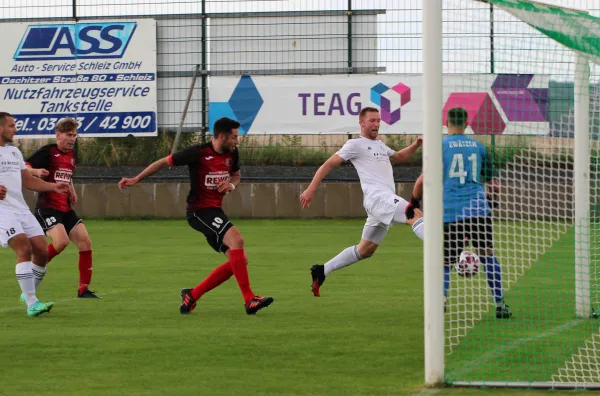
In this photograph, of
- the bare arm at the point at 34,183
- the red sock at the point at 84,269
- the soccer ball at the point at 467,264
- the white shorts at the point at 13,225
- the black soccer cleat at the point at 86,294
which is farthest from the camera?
the red sock at the point at 84,269

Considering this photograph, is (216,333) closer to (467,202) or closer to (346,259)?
(467,202)

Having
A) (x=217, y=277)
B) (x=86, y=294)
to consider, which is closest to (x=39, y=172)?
(x=86, y=294)

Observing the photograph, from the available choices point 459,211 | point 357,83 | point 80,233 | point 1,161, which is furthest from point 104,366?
point 357,83

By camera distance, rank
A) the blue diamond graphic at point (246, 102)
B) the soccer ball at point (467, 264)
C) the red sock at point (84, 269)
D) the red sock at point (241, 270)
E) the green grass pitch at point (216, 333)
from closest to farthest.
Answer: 1. the green grass pitch at point (216, 333)
2. the soccer ball at point (467, 264)
3. the red sock at point (241, 270)
4. the red sock at point (84, 269)
5. the blue diamond graphic at point (246, 102)

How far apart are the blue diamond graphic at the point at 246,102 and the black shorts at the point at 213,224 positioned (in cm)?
1222

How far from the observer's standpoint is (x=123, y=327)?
8.86m

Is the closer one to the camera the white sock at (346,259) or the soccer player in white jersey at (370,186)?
the soccer player in white jersey at (370,186)

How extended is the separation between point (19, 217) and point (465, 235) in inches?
160

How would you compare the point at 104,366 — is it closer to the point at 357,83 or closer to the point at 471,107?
the point at 471,107

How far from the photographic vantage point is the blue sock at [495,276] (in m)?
8.81

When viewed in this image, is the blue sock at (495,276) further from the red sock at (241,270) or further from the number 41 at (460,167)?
the red sock at (241,270)

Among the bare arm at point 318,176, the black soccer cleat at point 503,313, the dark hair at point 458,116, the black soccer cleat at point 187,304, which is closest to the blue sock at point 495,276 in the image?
the black soccer cleat at point 503,313

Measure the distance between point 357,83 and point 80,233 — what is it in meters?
11.5

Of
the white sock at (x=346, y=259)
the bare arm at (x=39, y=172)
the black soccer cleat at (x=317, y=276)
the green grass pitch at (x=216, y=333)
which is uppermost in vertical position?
the bare arm at (x=39, y=172)
